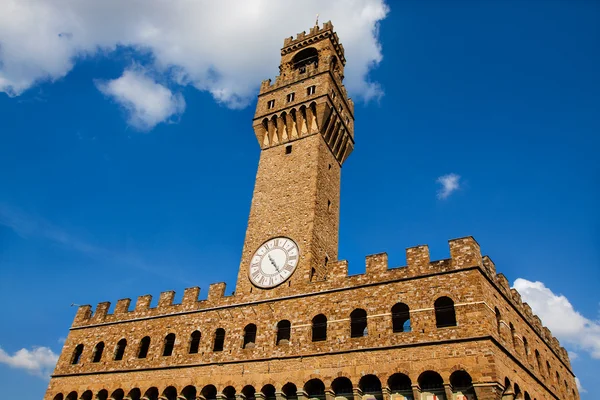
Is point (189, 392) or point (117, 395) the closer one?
point (189, 392)

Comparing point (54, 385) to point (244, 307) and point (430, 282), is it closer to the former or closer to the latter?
point (244, 307)

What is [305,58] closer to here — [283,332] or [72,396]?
[283,332]

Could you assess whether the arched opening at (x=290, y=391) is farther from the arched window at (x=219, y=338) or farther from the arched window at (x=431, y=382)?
the arched window at (x=431, y=382)

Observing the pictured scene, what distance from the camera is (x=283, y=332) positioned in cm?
2584

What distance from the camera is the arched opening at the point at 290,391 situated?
77.7ft

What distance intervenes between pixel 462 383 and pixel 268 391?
30.7ft

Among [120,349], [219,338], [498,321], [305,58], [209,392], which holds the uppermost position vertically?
[305,58]

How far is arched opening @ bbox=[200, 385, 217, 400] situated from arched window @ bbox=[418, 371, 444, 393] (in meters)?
11.1

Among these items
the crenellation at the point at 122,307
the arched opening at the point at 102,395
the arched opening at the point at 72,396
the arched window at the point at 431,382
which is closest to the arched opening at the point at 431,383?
the arched window at the point at 431,382

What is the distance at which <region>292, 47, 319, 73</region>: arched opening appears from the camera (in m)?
39.2

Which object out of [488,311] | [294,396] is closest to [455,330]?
[488,311]

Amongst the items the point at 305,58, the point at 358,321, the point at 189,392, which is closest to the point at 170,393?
the point at 189,392

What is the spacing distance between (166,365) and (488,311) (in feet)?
57.6

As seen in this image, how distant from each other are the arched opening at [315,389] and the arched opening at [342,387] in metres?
0.73
